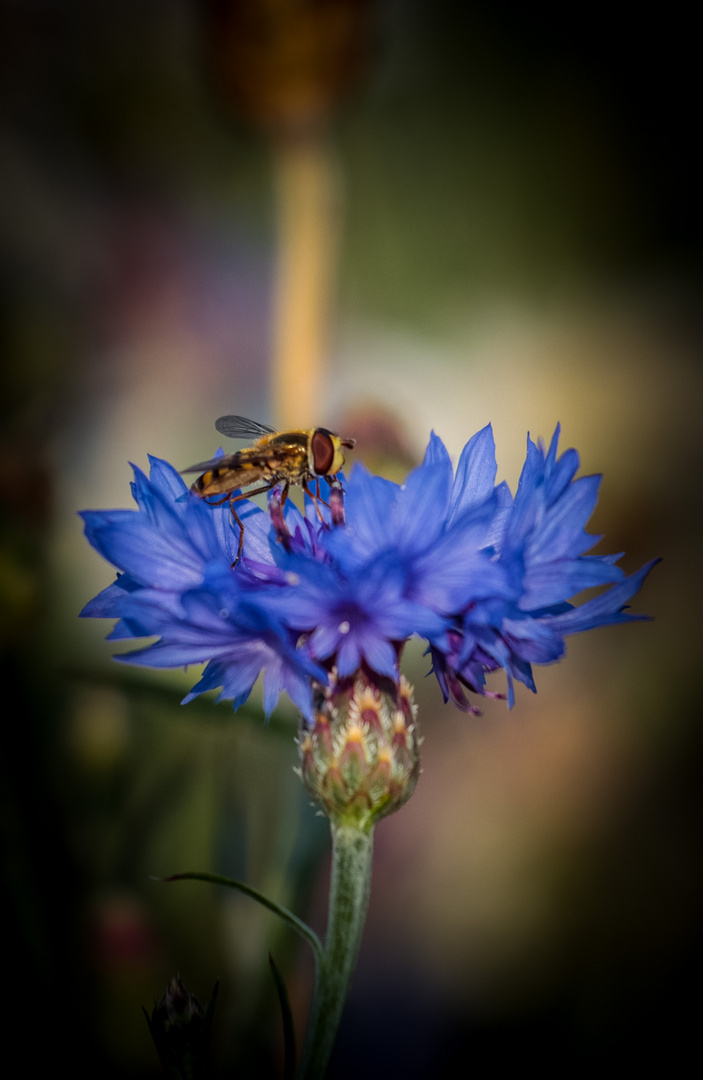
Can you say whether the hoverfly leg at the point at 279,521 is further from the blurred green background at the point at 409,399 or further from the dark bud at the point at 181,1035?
the blurred green background at the point at 409,399

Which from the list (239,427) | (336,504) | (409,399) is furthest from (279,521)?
(409,399)

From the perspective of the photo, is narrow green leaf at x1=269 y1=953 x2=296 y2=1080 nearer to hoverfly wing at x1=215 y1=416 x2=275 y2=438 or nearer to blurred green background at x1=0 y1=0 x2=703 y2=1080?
hoverfly wing at x1=215 y1=416 x2=275 y2=438

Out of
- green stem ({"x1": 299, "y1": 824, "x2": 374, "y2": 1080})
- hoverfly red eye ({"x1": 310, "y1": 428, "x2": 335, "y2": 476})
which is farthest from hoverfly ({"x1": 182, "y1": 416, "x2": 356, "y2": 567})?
green stem ({"x1": 299, "y1": 824, "x2": 374, "y2": 1080})

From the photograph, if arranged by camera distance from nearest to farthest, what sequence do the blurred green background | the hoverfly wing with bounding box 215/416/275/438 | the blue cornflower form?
the blue cornflower → the hoverfly wing with bounding box 215/416/275/438 → the blurred green background

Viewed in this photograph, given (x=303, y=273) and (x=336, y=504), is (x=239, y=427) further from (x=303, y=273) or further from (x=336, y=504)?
(x=303, y=273)

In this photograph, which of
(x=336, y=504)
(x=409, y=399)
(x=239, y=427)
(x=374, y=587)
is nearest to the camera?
(x=374, y=587)

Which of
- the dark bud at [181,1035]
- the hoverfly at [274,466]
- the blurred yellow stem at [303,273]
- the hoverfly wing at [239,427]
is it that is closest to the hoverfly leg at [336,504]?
the hoverfly at [274,466]

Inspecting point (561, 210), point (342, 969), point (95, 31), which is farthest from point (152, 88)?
point (342, 969)
